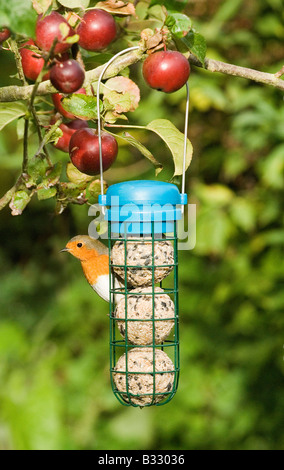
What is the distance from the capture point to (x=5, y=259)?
6.01 metres

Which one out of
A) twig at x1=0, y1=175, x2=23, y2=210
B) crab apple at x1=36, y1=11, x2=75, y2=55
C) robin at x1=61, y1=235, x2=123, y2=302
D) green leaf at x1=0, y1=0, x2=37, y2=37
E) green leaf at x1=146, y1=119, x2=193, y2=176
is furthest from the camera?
robin at x1=61, y1=235, x2=123, y2=302

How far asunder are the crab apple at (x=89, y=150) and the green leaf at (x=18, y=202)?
178 mm

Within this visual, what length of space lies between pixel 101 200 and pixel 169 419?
10.6ft

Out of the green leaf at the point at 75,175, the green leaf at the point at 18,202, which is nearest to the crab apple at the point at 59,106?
the green leaf at the point at 75,175

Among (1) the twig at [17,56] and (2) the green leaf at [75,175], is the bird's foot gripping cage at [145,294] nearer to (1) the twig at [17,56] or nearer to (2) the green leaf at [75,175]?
(2) the green leaf at [75,175]

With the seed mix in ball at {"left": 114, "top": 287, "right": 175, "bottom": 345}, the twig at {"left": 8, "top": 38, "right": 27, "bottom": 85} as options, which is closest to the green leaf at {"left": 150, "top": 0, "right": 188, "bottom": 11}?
the twig at {"left": 8, "top": 38, "right": 27, "bottom": 85}

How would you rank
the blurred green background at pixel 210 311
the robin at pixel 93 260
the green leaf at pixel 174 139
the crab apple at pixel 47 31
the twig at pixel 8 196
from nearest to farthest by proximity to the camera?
the crab apple at pixel 47 31, the twig at pixel 8 196, the green leaf at pixel 174 139, the robin at pixel 93 260, the blurred green background at pixel 210 311

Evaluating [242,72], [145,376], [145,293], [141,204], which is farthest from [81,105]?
[145,376]

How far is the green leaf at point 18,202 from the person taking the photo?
1856 mm

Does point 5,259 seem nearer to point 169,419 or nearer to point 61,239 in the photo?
point 61,239

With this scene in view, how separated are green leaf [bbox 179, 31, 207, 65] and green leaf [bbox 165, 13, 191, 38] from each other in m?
0.10

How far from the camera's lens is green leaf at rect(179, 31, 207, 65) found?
70.4 inches

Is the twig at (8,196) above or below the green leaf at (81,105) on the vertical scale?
below

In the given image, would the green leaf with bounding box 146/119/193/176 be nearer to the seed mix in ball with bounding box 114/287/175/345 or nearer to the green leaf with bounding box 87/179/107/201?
the green leaf with bounding box 87/179/107/201
